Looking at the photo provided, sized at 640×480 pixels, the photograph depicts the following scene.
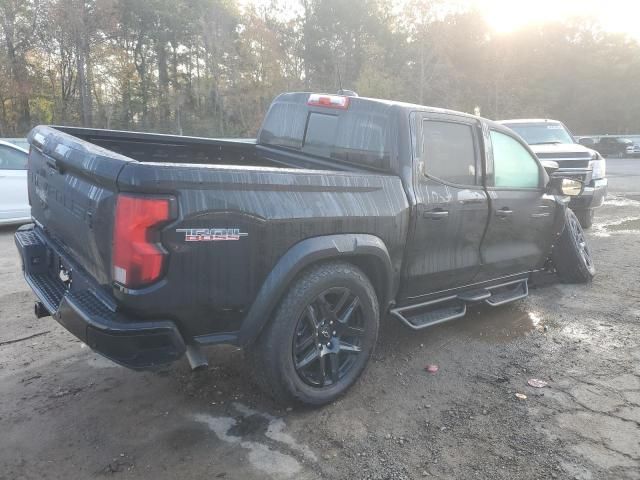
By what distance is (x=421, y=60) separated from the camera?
31.8 meters

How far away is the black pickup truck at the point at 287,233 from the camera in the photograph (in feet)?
8.36

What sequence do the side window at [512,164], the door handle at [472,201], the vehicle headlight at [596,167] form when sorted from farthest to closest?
the vehicle headlight at [596,167]
the side window at [512,164]
the door handle at [472,201]

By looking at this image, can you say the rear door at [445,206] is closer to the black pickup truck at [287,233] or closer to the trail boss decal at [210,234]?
the black pickup truck at [287,233]

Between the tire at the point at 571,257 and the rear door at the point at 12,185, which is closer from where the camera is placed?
the tire at the point at 571,257

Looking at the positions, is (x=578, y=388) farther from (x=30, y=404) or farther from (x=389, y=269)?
(x=30, y=404)

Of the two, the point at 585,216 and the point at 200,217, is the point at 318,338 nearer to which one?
the point at 200,217

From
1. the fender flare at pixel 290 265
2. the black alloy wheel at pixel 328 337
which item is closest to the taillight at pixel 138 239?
the fender flare at pixel 290 265

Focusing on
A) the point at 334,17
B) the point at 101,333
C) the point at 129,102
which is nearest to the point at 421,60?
the point at 334,17

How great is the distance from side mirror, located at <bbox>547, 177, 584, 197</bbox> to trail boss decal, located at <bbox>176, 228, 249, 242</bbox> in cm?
350

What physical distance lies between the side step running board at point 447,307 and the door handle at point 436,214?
0.68 meters

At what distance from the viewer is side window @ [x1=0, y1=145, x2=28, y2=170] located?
851cm

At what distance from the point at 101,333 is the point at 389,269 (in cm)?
177

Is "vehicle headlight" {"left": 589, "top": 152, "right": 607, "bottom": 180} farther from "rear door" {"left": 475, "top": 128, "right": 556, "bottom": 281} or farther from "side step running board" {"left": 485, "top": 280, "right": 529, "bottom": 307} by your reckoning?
"side step running board" {"left": 485, "top": 280, "right": 529, "bottom": 307}

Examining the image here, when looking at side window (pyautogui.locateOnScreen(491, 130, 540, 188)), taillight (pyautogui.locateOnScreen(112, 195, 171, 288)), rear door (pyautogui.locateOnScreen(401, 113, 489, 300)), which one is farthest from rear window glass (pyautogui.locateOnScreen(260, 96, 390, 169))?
taillight (pyautogui.locateOnScreen(112, 195, 171, 288))
